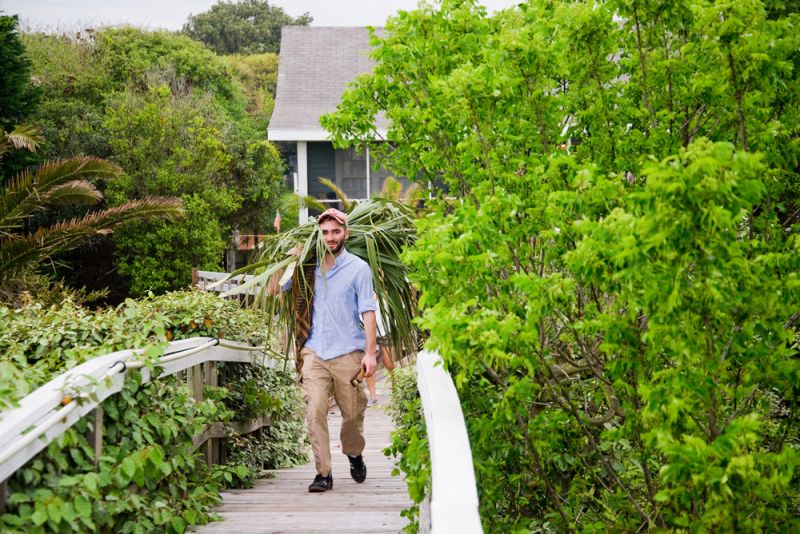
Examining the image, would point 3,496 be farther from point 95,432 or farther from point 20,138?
point 20,138

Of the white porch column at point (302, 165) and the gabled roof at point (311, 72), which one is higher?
the gabled roof at point (311, 72)

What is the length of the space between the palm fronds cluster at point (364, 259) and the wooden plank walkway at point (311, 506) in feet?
2.95

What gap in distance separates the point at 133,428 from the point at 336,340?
6.66 ft

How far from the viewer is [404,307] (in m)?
6.06

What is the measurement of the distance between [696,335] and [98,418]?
2.48 metres

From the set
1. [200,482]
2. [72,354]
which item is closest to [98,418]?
[72,354]

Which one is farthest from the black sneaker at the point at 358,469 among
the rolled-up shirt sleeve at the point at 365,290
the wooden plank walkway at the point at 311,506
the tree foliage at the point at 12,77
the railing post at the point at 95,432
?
the tree foliage at the point at 12,77

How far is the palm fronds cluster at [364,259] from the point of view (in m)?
5.92

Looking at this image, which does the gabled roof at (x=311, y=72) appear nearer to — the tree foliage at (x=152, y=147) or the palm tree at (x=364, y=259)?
the tree foliage at (x=152, y=147)

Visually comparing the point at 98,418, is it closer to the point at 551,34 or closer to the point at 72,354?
the point at 72,354

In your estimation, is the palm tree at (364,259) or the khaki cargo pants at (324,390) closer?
the palm tree at (364,259)

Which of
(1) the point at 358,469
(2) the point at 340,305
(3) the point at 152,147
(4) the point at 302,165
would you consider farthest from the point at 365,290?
(4) the point at 302,165

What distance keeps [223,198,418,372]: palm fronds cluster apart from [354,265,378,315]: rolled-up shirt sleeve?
5 centimetres

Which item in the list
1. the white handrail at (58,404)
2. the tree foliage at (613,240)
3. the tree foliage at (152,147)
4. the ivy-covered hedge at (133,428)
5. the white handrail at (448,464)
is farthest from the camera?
the tree foliage at (152,147)
